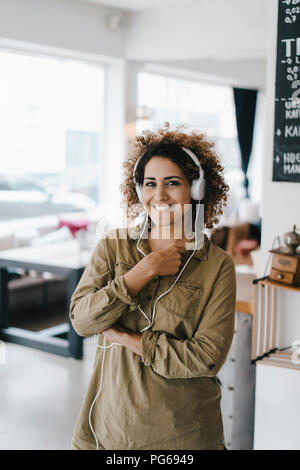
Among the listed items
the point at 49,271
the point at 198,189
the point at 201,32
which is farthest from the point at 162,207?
the point at 201,32

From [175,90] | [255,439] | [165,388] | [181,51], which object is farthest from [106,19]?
[165,388]

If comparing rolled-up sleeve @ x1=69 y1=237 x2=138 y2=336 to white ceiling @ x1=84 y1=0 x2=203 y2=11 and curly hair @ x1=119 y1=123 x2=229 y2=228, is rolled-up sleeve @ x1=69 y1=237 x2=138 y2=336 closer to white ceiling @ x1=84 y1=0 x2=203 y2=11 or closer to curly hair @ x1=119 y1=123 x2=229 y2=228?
curly hair @ x1=119 y1=123 x2=229 y2=228

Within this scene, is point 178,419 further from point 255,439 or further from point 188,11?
point 188,11

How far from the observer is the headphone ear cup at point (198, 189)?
56.8 inches

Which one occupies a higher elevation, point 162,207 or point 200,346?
point 162,207

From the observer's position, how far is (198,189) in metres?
1.45

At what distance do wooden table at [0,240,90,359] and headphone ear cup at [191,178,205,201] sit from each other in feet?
9.59

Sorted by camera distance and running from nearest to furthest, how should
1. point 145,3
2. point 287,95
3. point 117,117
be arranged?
1. point 287,95
2. point 145,3
3. point 117,117

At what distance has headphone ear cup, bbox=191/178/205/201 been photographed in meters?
1.44

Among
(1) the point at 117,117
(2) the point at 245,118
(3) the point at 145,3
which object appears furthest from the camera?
(2) the point at 245,118

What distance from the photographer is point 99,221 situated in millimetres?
6801

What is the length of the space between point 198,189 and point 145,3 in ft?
17.1

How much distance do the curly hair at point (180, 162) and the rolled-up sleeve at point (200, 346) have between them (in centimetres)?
28

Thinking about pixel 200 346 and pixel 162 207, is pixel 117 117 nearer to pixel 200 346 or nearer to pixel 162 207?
pixel 162 207
